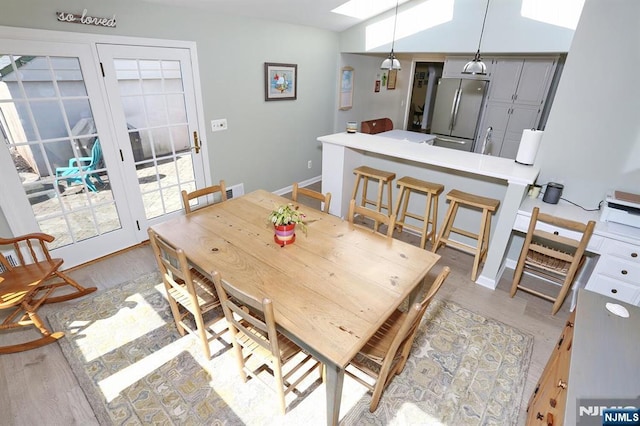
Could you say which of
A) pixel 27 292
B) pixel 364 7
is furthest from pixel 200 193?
pixel 364 7

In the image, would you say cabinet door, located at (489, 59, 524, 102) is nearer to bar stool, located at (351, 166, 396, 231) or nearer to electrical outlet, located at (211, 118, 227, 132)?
bar stool, located at (351, 166, 396, 231)

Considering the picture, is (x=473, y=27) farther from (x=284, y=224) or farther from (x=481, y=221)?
(x=284, y=224)

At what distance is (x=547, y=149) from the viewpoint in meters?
2.78

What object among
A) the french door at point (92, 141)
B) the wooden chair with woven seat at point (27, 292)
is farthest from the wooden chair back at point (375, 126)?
the wooden chair with woven seat at point (27, 292)

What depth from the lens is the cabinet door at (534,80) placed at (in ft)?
14.6

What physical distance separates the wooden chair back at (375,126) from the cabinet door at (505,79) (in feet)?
6.02

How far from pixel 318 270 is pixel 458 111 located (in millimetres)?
4964

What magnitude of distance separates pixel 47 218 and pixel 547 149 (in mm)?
4561

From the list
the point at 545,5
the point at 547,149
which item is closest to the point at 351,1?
the point at 545,5

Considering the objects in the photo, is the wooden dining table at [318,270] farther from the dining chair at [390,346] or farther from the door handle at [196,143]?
the door handle at [196,143]

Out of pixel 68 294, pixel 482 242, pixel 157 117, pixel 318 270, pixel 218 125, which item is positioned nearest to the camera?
pixel 318 270

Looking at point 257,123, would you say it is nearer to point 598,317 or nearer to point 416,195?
point 416,195

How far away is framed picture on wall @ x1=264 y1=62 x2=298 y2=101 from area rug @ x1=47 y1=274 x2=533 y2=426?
3.02 metres

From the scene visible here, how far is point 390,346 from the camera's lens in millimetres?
1618
